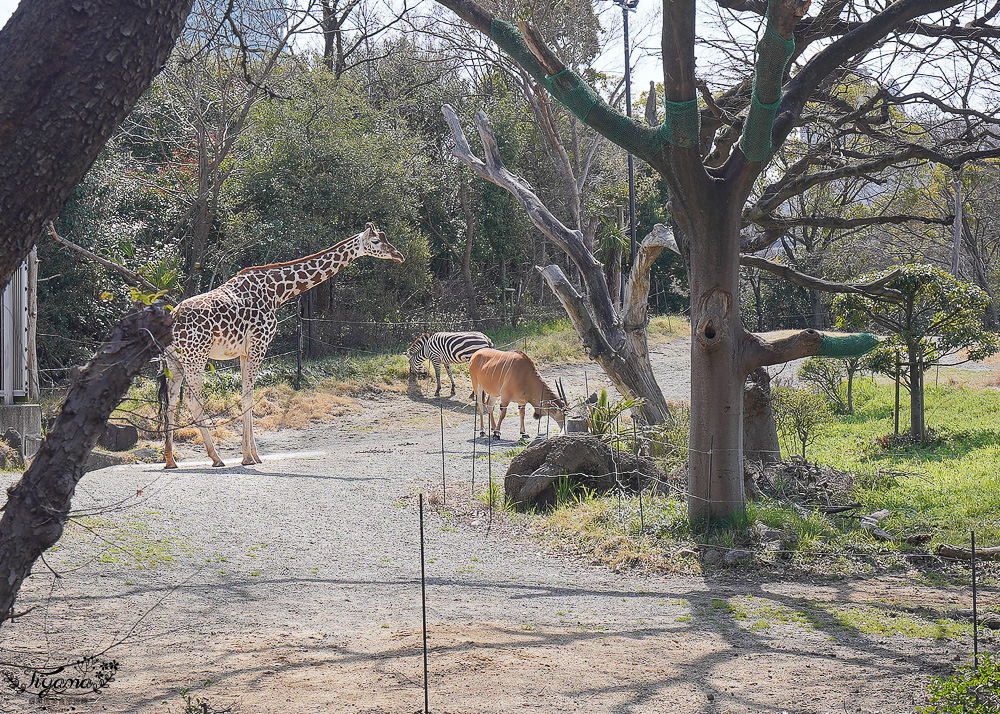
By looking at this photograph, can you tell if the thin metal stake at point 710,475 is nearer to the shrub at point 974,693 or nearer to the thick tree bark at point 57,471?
the shrub at point 974,693

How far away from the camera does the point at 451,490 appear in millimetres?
9969

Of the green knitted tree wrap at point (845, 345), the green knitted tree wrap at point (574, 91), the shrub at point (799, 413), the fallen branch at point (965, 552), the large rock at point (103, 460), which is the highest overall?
the green knitted tree wrap at point (574, 91)

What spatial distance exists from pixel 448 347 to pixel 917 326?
8463 millimetres

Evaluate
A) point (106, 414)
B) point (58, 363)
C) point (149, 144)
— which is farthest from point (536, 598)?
point (149, 144)

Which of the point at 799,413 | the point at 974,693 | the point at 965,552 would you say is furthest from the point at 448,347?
the point at 974,693

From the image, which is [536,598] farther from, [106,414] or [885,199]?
[885,199]

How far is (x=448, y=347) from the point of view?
17281mm

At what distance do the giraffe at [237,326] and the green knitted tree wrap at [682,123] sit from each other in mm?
6483

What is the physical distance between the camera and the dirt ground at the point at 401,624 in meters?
3.98

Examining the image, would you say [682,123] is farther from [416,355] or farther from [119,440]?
[416,355]

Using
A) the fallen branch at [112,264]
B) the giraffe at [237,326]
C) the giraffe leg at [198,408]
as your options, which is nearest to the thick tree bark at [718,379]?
the fallen branch at [112,264]

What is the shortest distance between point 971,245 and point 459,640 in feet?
90.1

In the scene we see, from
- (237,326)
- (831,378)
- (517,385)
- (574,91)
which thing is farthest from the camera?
(831,378)

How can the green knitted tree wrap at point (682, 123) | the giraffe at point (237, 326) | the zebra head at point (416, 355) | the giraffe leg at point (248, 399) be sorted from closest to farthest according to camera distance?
the green knitted tree wrap at point (682, 123) → the giraffe at point (237, 326) → the giraffe leg at point (248, 399) → the zebra head at point (416, 355)
